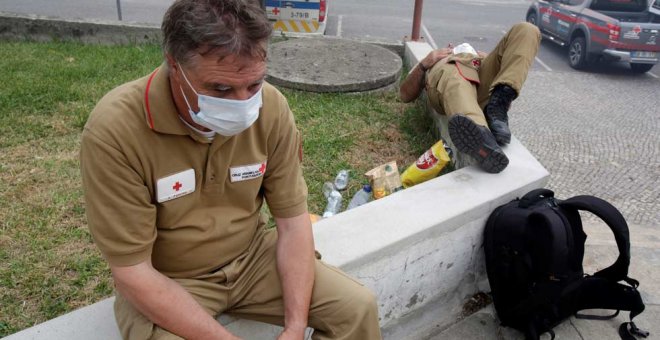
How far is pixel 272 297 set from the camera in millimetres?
1906

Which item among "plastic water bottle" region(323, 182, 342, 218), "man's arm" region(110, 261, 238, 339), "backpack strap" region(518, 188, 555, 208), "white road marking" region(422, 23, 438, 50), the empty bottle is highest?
"man's arm" region(110, 261, 238, 339)

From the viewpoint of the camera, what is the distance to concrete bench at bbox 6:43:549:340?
2270 millimetres

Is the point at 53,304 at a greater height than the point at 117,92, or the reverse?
the point at 117,92

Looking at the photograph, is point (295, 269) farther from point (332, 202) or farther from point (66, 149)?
point (66, 149)

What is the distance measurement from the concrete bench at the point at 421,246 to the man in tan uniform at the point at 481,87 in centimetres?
18

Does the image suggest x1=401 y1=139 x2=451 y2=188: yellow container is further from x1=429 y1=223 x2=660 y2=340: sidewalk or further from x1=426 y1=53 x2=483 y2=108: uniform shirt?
x1=429 y1=223 x2=660 y2=340: sidewalk

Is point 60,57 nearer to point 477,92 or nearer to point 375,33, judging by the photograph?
point 477,92

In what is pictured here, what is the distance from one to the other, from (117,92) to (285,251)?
2.58ft

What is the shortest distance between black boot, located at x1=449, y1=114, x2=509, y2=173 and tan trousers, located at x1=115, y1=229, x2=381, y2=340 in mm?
1375

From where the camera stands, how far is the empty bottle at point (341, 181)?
3543 mm

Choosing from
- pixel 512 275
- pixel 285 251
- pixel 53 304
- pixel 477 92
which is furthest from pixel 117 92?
pixel 477 92

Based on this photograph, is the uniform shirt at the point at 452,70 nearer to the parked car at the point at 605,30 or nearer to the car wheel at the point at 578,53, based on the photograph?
the parked car at the point at 605,30

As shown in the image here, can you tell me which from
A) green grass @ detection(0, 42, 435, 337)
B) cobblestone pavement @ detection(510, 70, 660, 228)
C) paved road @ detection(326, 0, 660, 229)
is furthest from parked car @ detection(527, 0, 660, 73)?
green grass @ detection(0, 42, 435, 337)

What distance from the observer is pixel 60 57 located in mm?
5590
